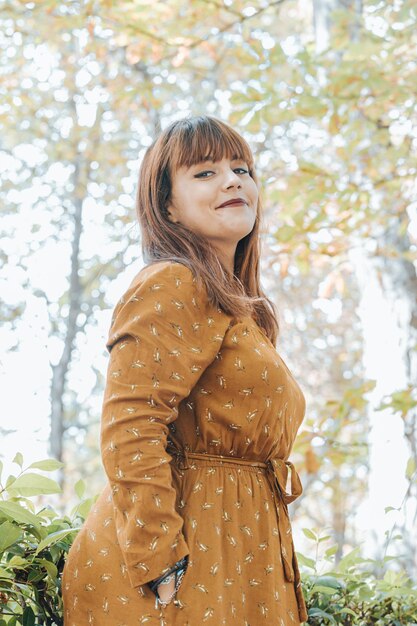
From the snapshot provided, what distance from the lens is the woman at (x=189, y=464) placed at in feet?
5.01

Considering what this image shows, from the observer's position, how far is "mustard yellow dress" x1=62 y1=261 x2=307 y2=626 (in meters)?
1.53

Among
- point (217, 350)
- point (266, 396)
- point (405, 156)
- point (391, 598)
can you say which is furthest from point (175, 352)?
point (405, 156)

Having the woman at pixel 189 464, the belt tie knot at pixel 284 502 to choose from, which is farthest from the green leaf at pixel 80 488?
the belt tie knot at pixel 284 502

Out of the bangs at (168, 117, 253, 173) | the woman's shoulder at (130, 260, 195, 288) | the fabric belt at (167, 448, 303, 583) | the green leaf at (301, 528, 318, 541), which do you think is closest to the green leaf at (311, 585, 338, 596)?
the green leaf at (301, 528, 318, 541)

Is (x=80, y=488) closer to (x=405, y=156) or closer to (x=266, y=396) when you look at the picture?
(x=266, y=396)

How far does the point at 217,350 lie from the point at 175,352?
116mm

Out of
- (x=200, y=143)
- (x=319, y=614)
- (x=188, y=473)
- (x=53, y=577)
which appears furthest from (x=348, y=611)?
(x=200, y=143)

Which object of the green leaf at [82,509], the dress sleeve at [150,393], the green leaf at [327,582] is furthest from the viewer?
the green leaf at [327,582]

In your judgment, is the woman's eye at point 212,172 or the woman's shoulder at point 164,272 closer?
the woman's shoulder at point 164,272

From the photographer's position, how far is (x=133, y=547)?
1499 millimetres

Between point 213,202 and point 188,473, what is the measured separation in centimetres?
69

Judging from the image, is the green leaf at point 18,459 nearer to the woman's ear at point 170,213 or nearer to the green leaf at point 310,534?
the woman's ear at point 170,213

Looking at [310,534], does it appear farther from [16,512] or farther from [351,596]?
[16,512]

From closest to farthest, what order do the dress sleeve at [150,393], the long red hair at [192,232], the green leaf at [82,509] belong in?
the dress sleeve at [150,393] → the long red hair at [192,232] → the green leaf at [82,509]
